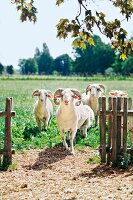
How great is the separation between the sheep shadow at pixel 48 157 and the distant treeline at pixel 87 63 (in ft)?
275

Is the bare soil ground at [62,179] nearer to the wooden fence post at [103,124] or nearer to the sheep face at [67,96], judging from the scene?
the wooden fence post at [103,124]

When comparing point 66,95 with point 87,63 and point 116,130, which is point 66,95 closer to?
point 116,130

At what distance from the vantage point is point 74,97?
45.7ft

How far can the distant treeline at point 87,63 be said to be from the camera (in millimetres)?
122938

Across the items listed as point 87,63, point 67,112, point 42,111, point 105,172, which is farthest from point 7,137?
point 87,63

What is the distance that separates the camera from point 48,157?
12.9m

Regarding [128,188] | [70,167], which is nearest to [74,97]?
[70,167]

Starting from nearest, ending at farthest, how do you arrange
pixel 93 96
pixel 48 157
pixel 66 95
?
pixel 48 157 → pixel 66 95 → pixel 93 96

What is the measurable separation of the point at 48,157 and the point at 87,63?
400 feet

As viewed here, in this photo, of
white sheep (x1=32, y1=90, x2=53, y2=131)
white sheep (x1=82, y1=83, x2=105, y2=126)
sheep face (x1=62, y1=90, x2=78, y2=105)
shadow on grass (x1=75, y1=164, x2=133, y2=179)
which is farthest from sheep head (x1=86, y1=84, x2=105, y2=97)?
shadow on grass (x1=75, y1=164, x2=133, y2=179)

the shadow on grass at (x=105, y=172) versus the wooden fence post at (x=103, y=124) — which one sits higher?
the wooden fence post at (x=103, y=124)

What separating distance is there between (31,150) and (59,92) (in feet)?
6.53

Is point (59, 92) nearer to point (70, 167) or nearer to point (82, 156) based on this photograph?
point (82, 156)

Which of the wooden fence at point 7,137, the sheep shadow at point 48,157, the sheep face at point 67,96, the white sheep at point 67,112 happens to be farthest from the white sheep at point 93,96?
the wooden fence at point 7,137
